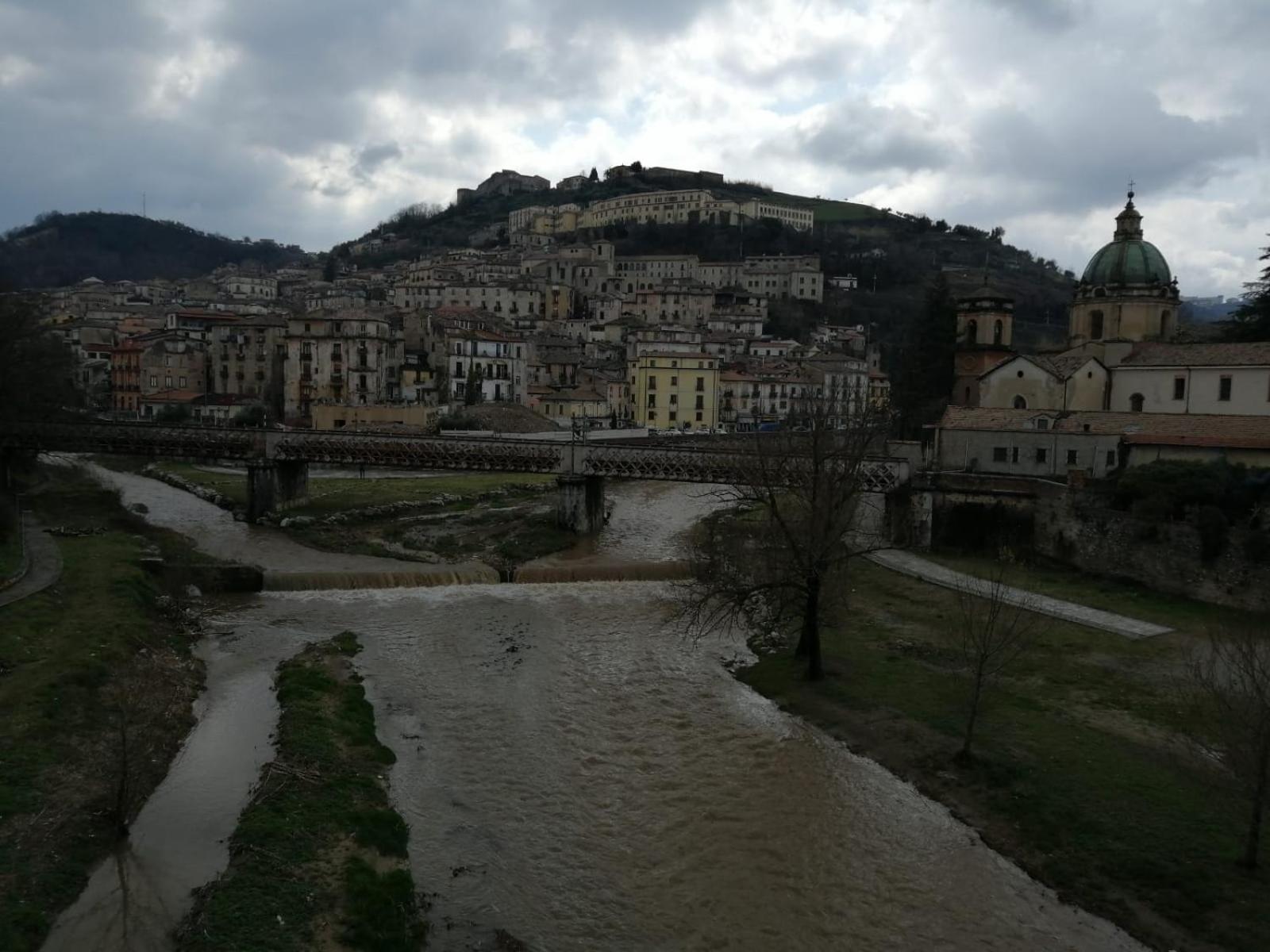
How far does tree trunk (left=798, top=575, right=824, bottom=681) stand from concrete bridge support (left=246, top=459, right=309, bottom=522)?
36.6 meters

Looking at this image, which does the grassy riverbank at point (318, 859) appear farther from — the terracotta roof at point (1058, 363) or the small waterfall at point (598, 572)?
the terracotta roof at point (1058, 363)

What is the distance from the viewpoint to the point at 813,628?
26.0m

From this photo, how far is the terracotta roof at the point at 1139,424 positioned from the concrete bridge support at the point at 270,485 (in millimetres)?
37713

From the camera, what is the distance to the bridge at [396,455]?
47469mm

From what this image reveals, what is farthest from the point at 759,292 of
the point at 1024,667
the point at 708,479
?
the point at 1024,667

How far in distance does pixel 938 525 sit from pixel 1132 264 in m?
27.4

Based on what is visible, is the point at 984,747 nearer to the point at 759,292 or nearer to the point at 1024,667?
the point at 1024,667

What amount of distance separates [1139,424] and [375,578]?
35956mm

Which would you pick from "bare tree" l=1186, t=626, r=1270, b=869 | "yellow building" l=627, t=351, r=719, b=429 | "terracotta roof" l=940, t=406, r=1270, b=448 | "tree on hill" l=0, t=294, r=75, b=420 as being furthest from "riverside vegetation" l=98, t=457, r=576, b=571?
"yellow building" l=627, t=351, r=719, b=429

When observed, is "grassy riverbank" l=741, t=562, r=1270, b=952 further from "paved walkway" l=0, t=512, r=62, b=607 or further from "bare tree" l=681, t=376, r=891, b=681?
Answer: "paved walkway" l=0, t=512, r=62, b=607

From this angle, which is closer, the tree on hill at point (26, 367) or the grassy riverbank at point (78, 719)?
the grassy riverbank at point (78, 719)

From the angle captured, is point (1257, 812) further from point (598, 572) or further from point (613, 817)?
point (598, 572)

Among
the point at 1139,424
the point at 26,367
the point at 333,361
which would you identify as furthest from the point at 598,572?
the point at 333,361

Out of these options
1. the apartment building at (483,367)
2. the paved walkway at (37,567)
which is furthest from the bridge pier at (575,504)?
the apartment building at (483,367)
